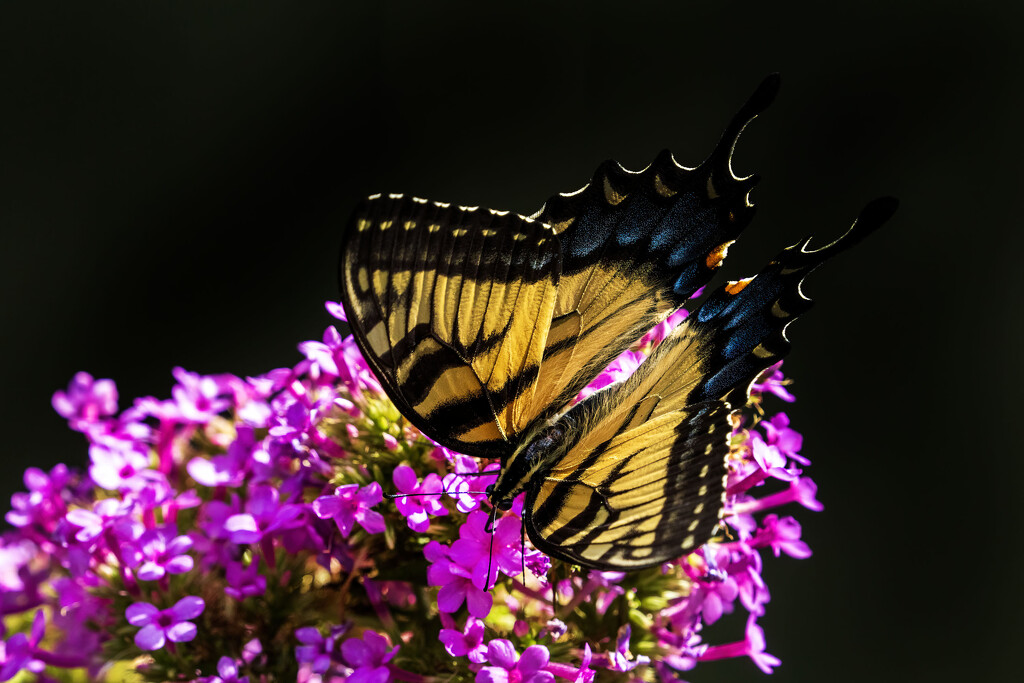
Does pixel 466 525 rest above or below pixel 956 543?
below

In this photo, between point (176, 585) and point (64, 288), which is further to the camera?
point (64, 288)

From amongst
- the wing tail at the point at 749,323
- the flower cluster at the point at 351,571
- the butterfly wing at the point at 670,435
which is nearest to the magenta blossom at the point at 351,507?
the flower cluster at the point at 351,571

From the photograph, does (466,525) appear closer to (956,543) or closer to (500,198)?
(500,198)

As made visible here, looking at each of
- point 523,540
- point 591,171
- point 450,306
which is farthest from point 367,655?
point 591,171

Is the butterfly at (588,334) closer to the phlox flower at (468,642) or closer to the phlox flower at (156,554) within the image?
the phlox flower at (468,642)

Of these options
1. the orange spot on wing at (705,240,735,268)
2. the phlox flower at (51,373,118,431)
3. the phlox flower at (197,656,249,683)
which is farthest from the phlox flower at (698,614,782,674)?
the phlox flower at (51,373,118,431)

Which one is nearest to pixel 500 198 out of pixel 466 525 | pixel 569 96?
pixel 569 96

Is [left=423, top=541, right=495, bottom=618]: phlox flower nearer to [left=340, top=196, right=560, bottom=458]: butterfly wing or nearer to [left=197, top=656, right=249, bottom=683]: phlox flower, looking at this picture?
[left=340, top=196, right=560, bottom=458]: butterfly wing
